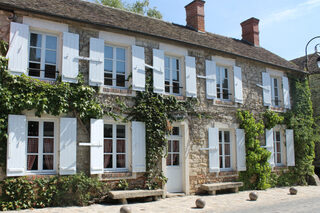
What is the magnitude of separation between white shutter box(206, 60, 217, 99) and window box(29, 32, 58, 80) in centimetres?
510

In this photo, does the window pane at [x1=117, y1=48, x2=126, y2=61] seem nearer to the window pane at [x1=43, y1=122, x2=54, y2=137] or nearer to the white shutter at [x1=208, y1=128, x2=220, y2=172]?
the window pane at [x1=43, y1=122, x2=54, y2=137]

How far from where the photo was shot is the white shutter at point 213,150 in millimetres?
10484

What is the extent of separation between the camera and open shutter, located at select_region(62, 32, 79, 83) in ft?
26.8

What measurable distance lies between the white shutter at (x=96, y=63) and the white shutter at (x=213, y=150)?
4143mm

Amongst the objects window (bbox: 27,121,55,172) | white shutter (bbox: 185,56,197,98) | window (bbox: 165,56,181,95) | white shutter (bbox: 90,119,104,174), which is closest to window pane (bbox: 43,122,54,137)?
window (bbox: 27,121,55,172)

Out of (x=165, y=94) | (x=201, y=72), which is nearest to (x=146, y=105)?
(x=165, y=94)

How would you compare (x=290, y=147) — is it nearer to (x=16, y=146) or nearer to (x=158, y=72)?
(x=158, y=72)

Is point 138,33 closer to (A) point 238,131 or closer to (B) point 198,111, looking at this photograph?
(B) point 198,111

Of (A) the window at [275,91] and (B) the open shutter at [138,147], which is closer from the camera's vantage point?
(B) the open shutter at [138,147]

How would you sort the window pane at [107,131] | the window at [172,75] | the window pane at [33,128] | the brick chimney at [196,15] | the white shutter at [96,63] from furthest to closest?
the brick chimney at [196,15] → the window at [172,75] → the window pane at [107,131] → the white shutter at [96,63] → the window pane at [33,128]

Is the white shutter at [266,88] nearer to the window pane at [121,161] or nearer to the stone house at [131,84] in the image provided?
the stone house at [131,84]

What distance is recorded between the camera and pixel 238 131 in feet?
37.4

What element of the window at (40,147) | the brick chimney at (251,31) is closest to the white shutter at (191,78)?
the window at (40,147)

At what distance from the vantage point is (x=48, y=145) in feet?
26.0
